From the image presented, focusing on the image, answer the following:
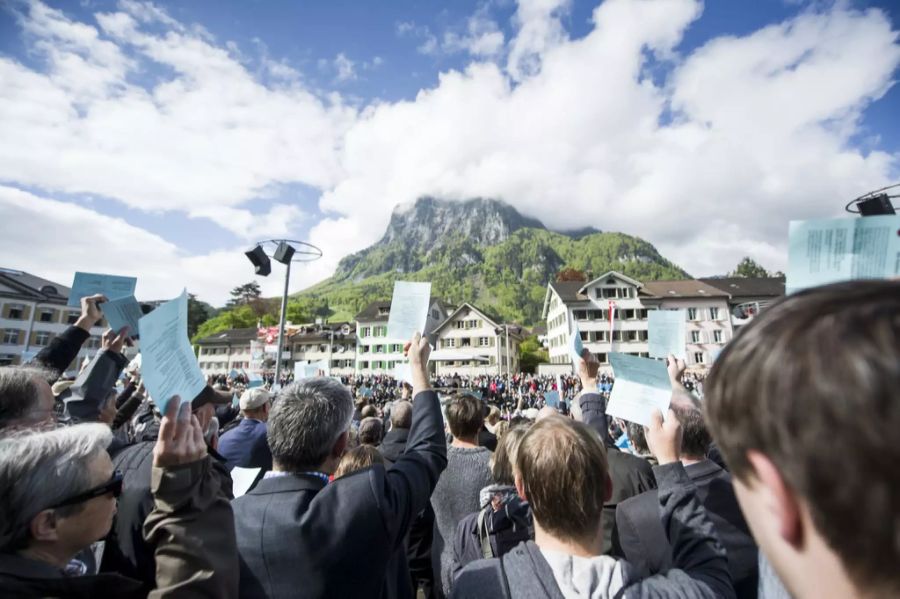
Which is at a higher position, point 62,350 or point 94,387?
point 62,350

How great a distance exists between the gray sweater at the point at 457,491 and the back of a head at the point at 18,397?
2.67m

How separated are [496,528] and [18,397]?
2936 millimetres

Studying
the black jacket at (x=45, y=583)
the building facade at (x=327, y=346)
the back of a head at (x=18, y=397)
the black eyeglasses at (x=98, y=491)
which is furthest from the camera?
the building facade at (x=327, y=346)

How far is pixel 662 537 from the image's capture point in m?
2.29

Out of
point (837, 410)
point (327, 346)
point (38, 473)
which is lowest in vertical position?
point (38, 473)

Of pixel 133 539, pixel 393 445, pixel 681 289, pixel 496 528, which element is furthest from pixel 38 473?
pixel 681 289

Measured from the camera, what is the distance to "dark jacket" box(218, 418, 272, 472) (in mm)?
4789

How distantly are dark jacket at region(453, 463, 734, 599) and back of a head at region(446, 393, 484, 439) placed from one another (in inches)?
75.8

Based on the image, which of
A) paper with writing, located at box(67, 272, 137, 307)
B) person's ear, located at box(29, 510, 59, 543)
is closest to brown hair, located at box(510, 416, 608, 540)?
person's ear, located at box(29, 510, 59, 543)

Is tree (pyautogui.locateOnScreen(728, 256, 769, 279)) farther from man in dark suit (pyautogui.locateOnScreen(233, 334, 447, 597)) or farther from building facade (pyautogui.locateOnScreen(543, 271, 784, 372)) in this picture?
man in dark suit (pyautogui.locateOnScreen(233, 334, 447, 597))

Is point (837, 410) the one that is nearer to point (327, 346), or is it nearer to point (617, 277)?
point (617, 277)

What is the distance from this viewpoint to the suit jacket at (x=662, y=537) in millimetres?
2307

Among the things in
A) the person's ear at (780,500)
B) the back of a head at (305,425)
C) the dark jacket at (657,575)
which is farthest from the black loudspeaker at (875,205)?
the back of a head at (305,425)

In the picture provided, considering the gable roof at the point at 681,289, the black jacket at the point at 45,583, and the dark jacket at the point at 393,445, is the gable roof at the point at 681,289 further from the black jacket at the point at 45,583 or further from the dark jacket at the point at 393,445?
the black jacket at the point at 45,583
